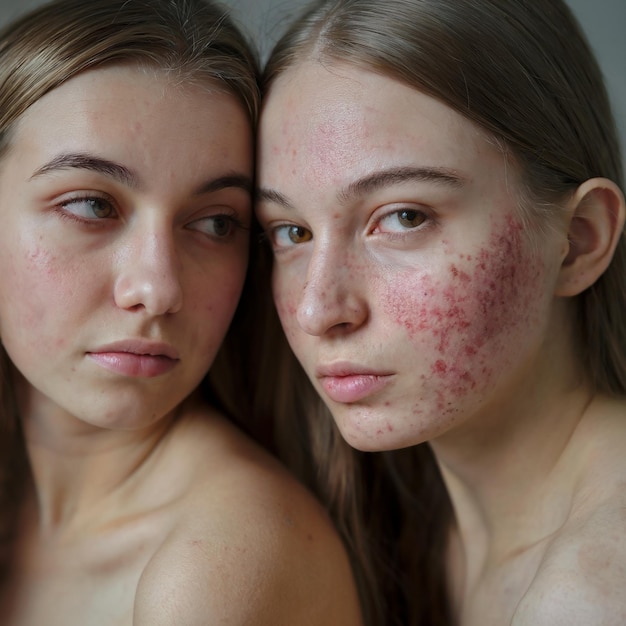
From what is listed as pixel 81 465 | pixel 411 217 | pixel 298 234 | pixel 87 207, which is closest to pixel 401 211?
pixel 411 217

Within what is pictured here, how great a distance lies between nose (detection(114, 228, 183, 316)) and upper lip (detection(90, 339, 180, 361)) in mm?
53

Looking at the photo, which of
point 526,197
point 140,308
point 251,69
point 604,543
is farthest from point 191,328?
point 604,543

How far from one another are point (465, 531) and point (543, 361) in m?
0.40

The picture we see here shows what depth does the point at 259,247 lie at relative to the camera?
5.55 feet

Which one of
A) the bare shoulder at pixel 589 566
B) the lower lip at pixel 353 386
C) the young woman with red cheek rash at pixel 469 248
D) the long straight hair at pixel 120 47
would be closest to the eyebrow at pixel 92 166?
the long straight hair at pixel 120 47

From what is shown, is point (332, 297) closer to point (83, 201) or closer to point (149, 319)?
point (149, 319)

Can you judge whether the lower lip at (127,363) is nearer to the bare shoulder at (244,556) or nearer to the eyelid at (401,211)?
the bare shoulder at (244,556)

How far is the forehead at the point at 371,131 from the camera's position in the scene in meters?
1.33

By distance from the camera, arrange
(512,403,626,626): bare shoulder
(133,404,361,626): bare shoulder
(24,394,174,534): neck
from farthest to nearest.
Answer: (24,394,174,534): neck → (133,404,361,626): bare shoulder → (512,403,626,626): bare shoulder

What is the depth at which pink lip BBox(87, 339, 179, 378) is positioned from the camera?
1439mm

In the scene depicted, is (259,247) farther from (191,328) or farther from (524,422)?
(524,422)

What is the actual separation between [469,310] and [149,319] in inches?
19.6

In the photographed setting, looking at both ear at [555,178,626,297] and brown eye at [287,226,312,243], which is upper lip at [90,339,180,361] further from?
ear at [555,178,626,297]

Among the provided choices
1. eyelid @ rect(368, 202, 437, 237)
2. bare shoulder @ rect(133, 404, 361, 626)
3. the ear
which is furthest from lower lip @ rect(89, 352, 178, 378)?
the ear
